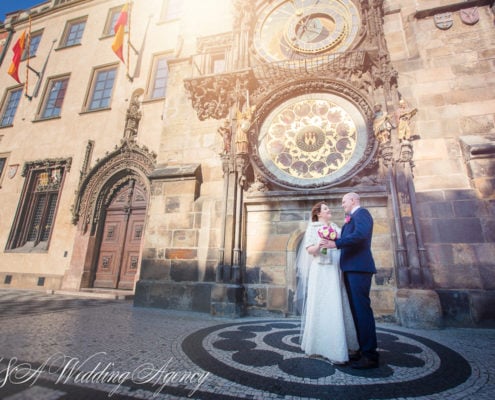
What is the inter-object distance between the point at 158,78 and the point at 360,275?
12242mm

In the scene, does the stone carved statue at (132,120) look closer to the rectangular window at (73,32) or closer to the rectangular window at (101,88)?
the rectangular window at (101,88)

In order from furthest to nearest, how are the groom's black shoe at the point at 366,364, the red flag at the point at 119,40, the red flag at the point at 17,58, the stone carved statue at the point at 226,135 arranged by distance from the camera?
the red flag at the point at 17,58 < the red flag at the point at 119,40 < the stone carved statue at the point at 226,135 < the groom's black shoe at the point at 366,364

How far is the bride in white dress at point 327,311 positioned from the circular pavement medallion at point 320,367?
128 mm

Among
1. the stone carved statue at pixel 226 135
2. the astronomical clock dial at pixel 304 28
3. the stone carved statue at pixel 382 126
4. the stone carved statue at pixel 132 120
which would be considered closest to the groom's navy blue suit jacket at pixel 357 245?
the stone carved statue at pixel 382 126

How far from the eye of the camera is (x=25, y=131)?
1300 cm

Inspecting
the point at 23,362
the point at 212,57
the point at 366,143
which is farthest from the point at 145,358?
the point at 212,57

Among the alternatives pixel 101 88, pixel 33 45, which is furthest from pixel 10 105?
pixel 101 88

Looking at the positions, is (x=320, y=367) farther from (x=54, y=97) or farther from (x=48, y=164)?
(x=54, y=97)

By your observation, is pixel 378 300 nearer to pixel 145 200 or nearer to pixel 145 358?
pixel 145 358

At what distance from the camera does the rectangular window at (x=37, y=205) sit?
1109cm

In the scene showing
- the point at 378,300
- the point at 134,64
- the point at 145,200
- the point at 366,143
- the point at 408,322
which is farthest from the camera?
the point at 134,64

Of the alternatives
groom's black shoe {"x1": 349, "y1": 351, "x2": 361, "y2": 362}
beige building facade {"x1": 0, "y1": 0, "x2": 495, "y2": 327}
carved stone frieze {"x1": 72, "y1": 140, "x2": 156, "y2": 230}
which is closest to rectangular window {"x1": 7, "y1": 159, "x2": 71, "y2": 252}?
beige building facade {"x1": 0, "y1": 0, "x2": 495, "y2": 327}

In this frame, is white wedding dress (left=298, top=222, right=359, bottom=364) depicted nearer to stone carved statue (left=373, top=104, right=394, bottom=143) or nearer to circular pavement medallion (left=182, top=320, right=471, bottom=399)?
circular pavement medallion (left=182, top=320, right=471, bottom=399)

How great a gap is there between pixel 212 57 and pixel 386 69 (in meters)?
5.23
